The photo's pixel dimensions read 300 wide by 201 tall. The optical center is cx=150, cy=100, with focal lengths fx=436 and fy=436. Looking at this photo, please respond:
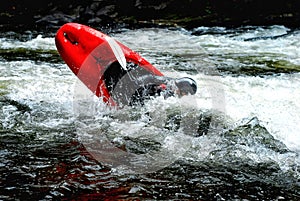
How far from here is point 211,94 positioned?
5.53 meters

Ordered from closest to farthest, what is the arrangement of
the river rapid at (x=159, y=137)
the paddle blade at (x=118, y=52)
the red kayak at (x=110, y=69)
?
the river rapid at (x=159, y=137) → the red kayak at (x=110, y=69) → the paddle blade at (x=118, y=52)

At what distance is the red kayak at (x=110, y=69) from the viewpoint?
4574 mm

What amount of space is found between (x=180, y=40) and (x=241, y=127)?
551 centimetres

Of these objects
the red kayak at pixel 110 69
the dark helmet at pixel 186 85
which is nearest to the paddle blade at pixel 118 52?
the red kayak at pixel 110 69

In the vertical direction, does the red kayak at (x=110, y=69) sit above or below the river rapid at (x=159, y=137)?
above

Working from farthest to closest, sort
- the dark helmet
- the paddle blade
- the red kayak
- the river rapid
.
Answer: the paddle blade
the red kayak
the dark helmet
the river rapid

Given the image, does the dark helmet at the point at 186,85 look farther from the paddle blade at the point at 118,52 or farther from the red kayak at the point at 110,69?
the paddle blade at the point at 118,52

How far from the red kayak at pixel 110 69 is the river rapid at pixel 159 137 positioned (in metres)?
0.16

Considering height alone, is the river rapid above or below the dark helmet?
below

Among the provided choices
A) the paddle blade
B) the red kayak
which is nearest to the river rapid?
the red kayak

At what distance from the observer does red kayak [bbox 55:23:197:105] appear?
15.0 feet

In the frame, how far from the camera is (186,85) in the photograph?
4.43 m

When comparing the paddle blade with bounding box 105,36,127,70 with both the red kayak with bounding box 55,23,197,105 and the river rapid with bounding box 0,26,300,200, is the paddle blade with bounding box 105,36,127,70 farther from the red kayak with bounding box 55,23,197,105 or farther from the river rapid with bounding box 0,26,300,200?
the river rapid with bounding box 0,26,300,200

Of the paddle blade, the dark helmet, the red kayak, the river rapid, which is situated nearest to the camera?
the river rapid
